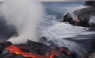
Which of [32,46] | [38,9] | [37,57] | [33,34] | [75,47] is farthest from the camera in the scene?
[38,9]

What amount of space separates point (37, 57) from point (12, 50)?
2014 millimetres

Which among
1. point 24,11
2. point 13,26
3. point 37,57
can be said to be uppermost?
point 24,11

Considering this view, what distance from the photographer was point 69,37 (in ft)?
71.6

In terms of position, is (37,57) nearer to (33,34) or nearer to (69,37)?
(33,34)

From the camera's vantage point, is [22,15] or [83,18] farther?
[83,18]

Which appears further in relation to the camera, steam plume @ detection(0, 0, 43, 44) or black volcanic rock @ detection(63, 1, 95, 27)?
black volcanic rock @ detection(63, 1, 95, 27)

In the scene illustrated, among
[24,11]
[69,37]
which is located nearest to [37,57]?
[69,37]

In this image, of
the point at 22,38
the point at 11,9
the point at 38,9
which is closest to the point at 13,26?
the point at 11,9

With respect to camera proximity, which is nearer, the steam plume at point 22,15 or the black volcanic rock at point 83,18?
the steam plume at point 22,15

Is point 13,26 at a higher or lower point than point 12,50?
higher

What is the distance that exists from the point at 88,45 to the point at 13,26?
1066cm

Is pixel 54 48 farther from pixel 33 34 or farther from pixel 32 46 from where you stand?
pixel 33 34

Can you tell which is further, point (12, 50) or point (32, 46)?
point (32, 46)

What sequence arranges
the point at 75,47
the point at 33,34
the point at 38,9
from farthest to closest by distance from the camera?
the point at 38,9 → the point at 33,34 → the point at 75,47
